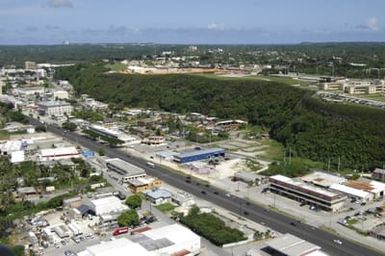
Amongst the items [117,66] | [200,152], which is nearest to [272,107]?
[200,152]

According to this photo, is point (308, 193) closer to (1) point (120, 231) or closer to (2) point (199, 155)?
(1) point (120, 231)

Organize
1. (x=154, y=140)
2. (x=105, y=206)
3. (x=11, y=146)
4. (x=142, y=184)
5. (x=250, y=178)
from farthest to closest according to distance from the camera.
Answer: (x=154, y=140) < (x=11, y=146) < (x=250, y=178) < (x=142, y=184) < (x=105, y=206)

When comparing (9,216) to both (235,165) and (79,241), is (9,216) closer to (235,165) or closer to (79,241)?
(79,241)

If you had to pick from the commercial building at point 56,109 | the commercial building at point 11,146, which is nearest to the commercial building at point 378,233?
the commercial building at point 11,146

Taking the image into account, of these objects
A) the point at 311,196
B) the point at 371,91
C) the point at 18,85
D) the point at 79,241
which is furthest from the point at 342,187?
the point at 18,85

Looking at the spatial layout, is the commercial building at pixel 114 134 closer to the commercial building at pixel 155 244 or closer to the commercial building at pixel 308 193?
the commercial building at pixel 308 193

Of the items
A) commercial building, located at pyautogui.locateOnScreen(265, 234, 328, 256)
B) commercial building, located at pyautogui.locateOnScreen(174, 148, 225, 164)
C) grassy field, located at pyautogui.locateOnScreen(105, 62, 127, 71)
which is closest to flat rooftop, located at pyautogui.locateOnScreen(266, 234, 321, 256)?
commercial building, located at pyautogui.locateOnScreen(265, 234, 328, 256)

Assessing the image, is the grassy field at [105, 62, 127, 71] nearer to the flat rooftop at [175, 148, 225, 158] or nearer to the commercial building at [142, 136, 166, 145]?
the commercial building at [142, 136, 166, 145]
